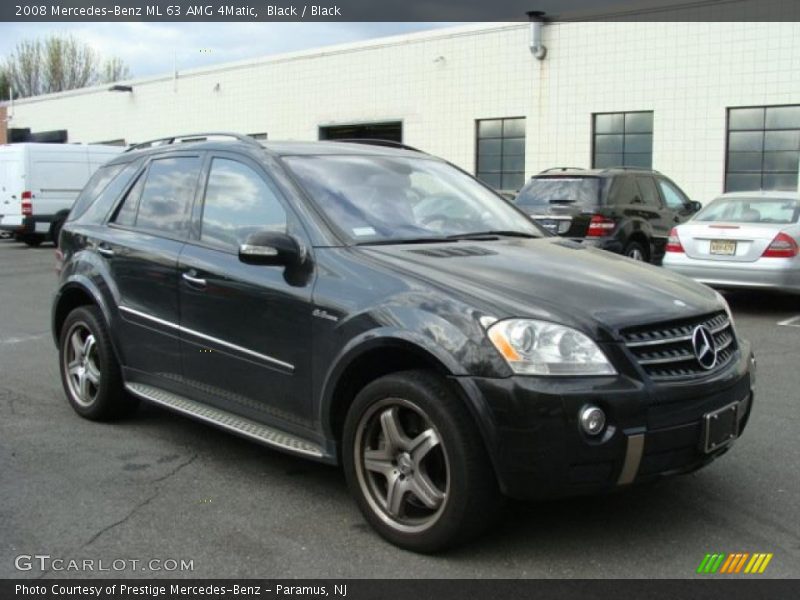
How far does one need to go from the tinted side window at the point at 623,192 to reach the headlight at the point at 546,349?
9082 millimetres

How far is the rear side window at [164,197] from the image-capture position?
4.99m

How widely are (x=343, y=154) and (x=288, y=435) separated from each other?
65.4 inches

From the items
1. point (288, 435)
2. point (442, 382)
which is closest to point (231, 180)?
point (288, 435)

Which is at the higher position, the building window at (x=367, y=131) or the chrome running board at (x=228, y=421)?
the building window at (x=367, y=131)

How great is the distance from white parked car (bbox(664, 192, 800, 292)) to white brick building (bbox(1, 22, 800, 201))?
768cm

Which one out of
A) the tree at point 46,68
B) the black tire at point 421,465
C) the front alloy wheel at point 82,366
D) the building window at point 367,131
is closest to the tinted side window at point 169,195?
the front alloy wheel at point 82,366

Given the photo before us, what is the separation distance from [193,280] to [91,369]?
4.81 ft

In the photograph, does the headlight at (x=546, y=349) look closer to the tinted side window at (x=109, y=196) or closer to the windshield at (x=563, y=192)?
the tinted side window at (x=109, y=196)

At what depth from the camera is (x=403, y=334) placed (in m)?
3.52

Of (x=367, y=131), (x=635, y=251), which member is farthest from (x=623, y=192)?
(x=367, y=131)

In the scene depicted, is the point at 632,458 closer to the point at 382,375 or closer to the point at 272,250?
the point at 382,375

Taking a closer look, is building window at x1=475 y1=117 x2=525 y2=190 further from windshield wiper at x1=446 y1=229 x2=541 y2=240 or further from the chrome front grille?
the chrome front grille

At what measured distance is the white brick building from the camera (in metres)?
17.7
